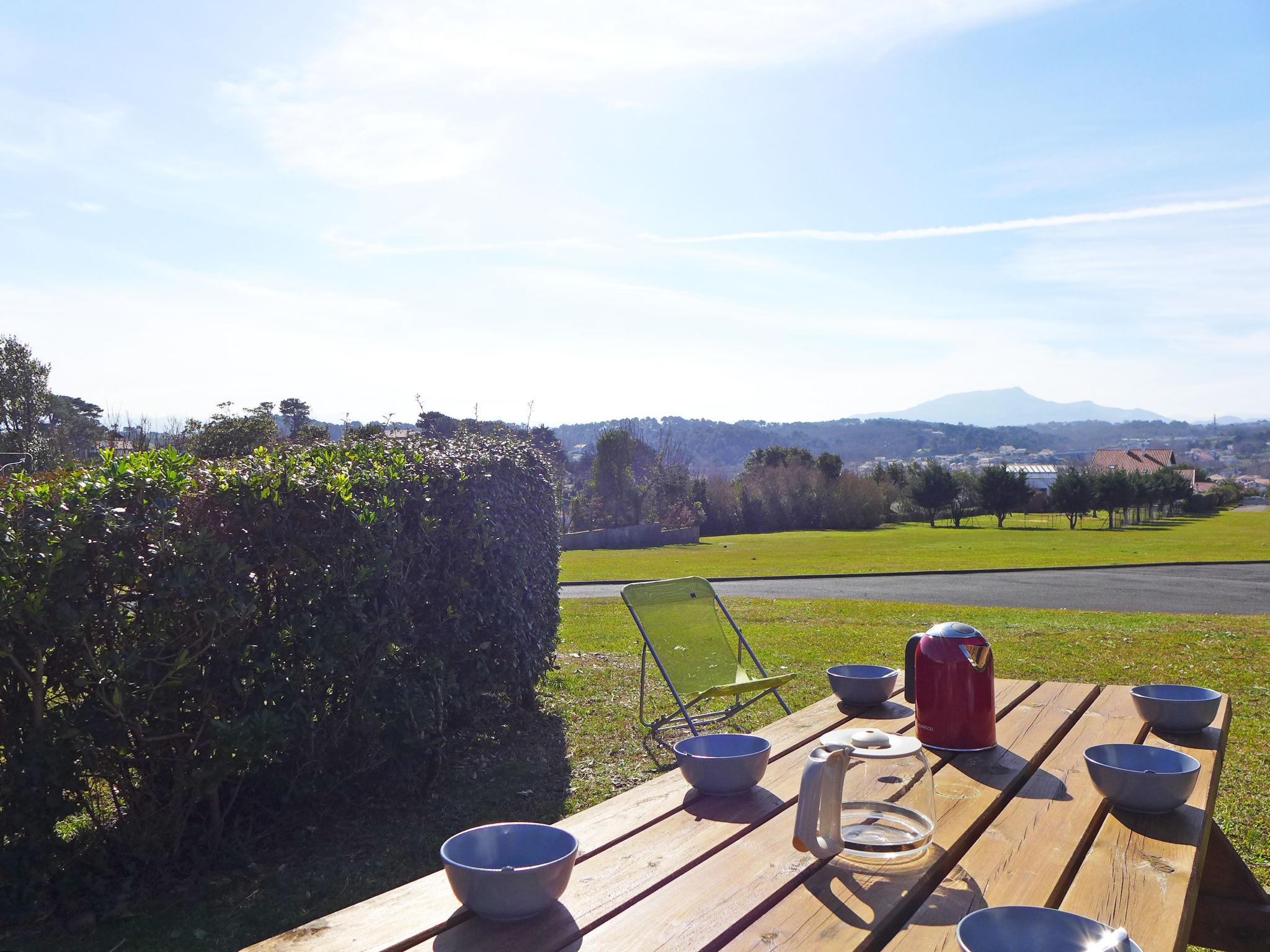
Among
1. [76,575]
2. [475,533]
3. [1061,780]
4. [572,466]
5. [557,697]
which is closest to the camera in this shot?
[1061,780]

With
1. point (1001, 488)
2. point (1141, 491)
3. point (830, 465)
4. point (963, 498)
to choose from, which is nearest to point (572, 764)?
point (830, 465)

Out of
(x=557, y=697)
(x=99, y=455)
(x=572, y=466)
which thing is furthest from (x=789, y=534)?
(x=99, y=455)

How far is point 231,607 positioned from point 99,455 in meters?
0.84

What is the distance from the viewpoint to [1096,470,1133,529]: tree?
46.8 m

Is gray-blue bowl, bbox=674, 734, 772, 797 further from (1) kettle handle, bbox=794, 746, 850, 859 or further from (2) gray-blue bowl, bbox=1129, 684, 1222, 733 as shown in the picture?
(2) gray-blue bowl, bbox=1129, 684, 1222, 733

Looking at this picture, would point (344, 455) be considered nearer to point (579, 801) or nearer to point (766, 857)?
point (579, 801)

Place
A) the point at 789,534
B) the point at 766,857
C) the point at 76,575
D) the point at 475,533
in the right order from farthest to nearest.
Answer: the point at 789,534 < the point at 475,533 < the point at 76,575 < the point at 766,857

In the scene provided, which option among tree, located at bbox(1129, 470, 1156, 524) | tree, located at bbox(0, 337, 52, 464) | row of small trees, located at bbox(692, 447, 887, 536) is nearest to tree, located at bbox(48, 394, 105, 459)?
tree, located at bbox(0, 337, 52, 464)

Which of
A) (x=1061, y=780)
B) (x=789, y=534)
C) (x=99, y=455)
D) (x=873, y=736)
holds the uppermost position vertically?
(x=99, y=455)

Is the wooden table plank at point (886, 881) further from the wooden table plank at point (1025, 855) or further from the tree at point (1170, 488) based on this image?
the tree at point (1170, 488)

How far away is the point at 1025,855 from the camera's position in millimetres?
1629

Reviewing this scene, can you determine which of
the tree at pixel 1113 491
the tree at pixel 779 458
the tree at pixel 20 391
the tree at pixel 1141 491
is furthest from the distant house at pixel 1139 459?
the tree at pixel 20 391

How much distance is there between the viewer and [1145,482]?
5016 centimetres

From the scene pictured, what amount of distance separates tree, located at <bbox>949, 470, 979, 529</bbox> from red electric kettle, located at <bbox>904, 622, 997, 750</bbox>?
5203cm
